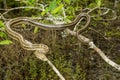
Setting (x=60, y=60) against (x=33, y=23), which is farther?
(x=60, y=60)

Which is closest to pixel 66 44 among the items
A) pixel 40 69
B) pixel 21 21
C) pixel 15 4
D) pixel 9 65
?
pixel 40 69

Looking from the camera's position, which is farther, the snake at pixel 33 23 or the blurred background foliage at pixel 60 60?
the blurred background foliage at pixel 60 60

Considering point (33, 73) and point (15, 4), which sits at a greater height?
point (15, 4)

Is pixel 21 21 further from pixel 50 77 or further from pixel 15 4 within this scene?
pixel 15 4

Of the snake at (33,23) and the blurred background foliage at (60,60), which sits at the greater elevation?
the snake at (33,23)

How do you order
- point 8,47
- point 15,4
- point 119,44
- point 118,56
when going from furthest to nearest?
point 15,4
point 119,44
point 118,56
point 8,47

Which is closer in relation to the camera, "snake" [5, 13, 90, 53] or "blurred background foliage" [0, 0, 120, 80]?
"snake" [5, 13, 90, 53]

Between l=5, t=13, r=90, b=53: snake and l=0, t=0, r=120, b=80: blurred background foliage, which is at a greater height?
l=5, t=13, r=90, b=53: snake

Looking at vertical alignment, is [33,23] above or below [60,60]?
above

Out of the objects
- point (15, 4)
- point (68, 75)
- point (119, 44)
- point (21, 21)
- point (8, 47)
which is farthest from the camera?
point (15, 4)

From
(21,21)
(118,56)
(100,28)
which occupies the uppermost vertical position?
(21,21)

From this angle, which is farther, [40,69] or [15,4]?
[15,4]
